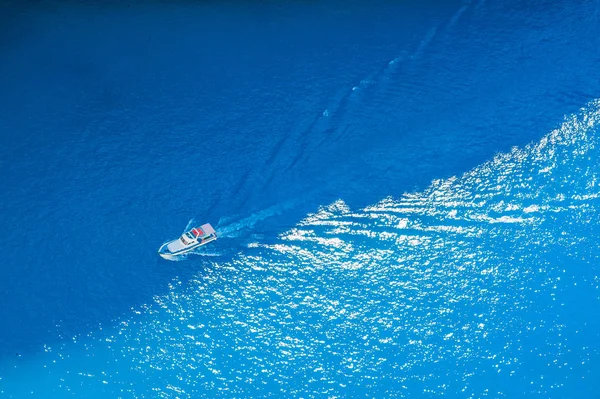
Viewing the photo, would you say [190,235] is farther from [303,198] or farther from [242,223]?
[303,198]

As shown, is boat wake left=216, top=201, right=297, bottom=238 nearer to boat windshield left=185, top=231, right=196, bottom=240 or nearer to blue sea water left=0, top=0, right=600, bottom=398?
blue sea water left=0, top=0, right=600, bottom=398

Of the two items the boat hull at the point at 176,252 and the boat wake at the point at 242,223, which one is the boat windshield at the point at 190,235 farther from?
the boat wake at the point at 242,223

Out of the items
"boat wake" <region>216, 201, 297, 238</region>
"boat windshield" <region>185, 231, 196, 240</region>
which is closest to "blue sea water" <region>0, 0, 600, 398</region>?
"boat wake" <region>216, 201, 297, 238</region>

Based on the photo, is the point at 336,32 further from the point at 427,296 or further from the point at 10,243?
the point at 10,243

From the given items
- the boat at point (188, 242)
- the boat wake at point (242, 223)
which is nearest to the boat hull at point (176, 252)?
the boat at point (188, 242)

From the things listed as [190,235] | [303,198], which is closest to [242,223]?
[190,235]

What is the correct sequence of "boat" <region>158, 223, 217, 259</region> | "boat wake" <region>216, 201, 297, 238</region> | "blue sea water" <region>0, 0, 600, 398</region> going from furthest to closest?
"boat wake" <region>216, 201, 297, 238</region> < "boat" <region>158, 223, 217, 259</region> < "blue sea water" <region>0, 0, 600, 398</region>
